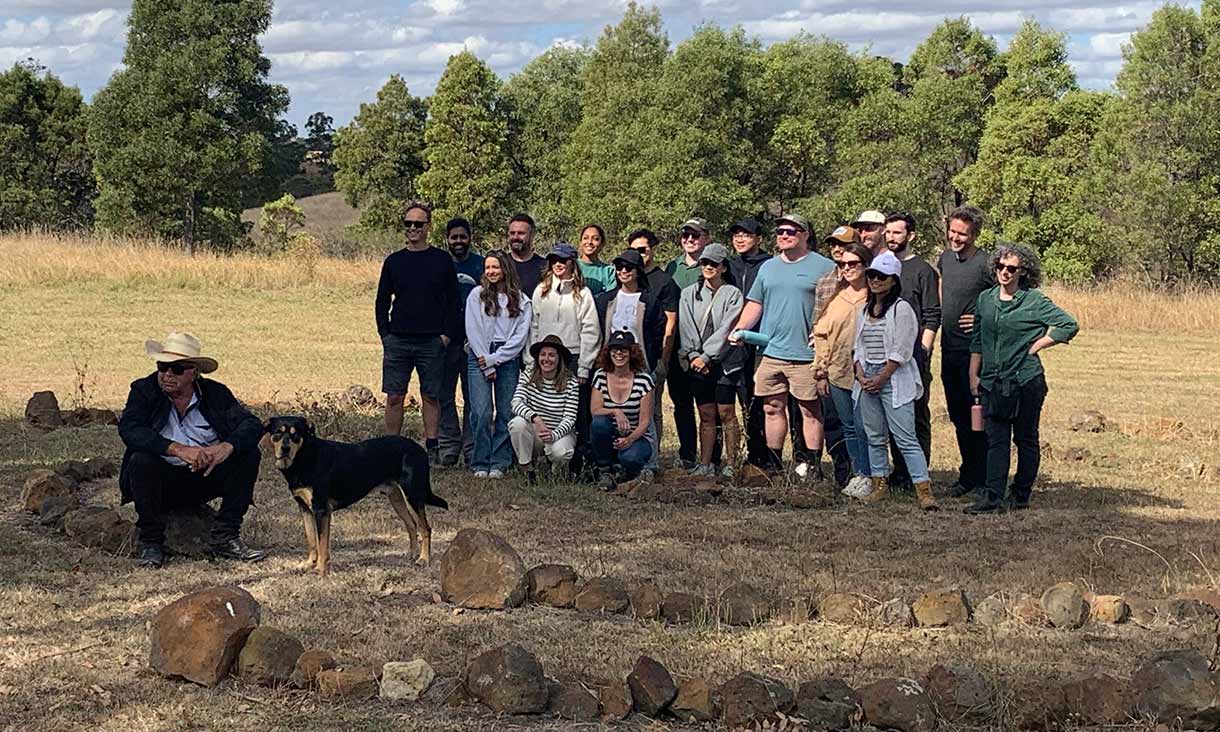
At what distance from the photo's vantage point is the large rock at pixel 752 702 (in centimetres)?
570

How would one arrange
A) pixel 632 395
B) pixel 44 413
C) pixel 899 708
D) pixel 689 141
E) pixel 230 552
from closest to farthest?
pixel 899 708
pixel 230 552
pixel 632 395
pixel 44 413
pixel 689 141

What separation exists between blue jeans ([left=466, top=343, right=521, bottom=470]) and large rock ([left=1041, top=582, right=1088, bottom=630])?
5168 millimetres

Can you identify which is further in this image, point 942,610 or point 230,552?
point 230,552

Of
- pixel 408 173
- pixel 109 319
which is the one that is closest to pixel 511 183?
pixel 408 173

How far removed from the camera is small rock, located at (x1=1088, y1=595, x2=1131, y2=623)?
7.36 meters

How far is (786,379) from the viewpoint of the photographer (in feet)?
36.9

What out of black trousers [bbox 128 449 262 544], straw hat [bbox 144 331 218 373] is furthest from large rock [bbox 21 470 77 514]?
straw hat [bbox 144 331 218 373]

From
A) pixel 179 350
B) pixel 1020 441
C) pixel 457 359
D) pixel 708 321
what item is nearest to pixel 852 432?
pixel 1020 441

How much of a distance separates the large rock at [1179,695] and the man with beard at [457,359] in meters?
6.93

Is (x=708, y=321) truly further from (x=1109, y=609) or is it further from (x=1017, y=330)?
(x=1109, y=609)

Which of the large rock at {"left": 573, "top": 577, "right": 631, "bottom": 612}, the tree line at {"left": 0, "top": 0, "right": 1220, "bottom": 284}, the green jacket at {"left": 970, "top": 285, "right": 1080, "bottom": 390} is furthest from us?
the tree line at {"left": 0, "top": 0, "right": 1220, "bottom": 284}

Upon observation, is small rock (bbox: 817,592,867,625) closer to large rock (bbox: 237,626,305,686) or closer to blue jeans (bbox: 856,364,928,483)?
large rock (bbox: 237,626,305,686)

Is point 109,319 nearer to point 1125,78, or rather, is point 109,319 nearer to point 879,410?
point 879,410

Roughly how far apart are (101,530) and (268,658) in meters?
3.00
